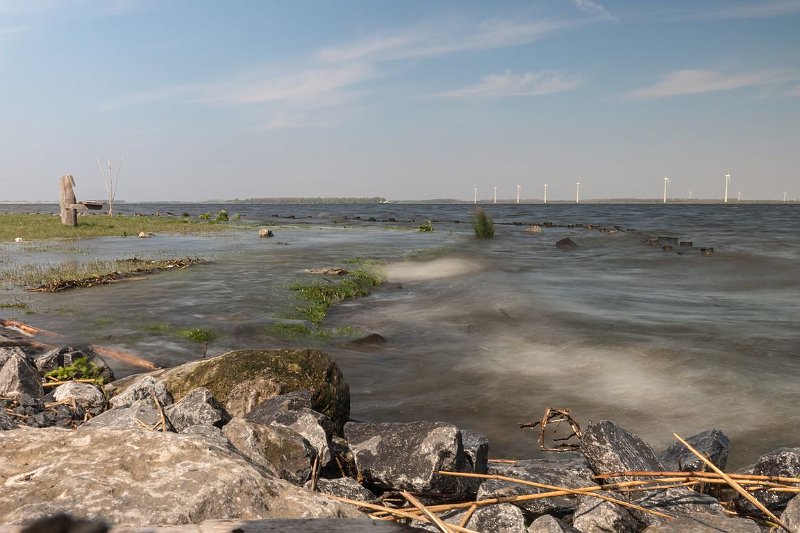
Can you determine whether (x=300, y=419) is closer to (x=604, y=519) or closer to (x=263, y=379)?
(x=263, y=379)

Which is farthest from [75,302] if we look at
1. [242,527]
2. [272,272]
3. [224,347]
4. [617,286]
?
[617,286]

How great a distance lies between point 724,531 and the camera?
3256 mm

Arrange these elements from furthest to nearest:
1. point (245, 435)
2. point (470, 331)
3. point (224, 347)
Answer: point (470, 331)
point (224, 347)
point (245, 435)

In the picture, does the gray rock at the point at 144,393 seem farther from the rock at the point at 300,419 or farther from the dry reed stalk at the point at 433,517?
the dry reed stalk at the point at 433,517

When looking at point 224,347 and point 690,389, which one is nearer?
point 690,389

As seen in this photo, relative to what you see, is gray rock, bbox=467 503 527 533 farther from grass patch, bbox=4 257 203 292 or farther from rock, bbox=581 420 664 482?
grass patch, bbox=4 257 203 292

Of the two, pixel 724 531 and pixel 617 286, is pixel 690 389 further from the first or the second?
pixel 617 286

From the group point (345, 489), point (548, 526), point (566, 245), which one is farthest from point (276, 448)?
point (566, 245)

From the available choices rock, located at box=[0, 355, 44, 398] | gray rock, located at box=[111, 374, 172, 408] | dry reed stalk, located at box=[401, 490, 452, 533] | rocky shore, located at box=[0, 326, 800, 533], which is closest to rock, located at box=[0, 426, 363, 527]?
rocky shore, located at box=[0, 326, 800, 533]

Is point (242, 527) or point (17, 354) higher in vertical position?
point (242, 527)

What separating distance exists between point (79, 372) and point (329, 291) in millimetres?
9011

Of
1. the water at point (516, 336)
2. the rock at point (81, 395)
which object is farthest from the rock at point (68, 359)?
the water at point (516, 336)

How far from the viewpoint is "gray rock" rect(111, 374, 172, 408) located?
5.62 meters

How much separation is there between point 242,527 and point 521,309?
43.7ft
